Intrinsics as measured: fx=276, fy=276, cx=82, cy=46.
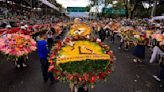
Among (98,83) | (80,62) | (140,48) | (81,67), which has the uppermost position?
(80,62)

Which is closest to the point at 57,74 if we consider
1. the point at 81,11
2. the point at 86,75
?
the point at 86,75

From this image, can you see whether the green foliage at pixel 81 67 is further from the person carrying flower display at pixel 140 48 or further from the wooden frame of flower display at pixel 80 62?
the person carrying flower display at pixel 140 48

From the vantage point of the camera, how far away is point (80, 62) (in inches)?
251

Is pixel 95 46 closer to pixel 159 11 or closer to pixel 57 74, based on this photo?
pixel 57 74

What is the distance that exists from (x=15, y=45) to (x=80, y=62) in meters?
5.53

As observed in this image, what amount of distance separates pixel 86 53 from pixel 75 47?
Answer: 310mm

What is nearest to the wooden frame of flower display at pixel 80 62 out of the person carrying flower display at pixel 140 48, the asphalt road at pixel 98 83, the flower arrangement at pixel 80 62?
the flower arrangement at pixel 80 62

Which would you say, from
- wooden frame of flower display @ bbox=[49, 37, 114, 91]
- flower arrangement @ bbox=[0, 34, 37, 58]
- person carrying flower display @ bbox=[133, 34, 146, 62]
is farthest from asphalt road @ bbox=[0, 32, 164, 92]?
wooden frame of flower display @ bbox=[49, 37, 114, 91]

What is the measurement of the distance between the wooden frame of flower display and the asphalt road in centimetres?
229

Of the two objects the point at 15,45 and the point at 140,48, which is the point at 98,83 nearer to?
the point at 15,45

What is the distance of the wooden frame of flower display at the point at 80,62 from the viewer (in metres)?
6.36

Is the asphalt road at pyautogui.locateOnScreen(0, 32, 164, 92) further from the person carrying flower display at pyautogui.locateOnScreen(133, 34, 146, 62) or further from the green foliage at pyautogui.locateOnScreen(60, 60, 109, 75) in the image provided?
the green foliage at pyautogui.locateOnScreen(60, 60, 109, 75)

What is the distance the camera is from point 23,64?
1224 cm

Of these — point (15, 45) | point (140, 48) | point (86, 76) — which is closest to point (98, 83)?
point (86, 76)
